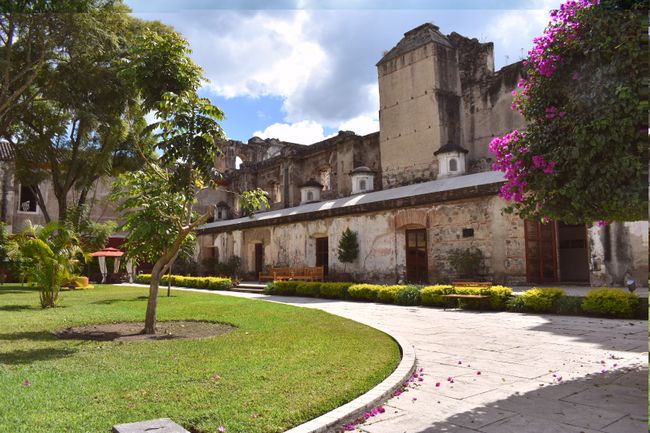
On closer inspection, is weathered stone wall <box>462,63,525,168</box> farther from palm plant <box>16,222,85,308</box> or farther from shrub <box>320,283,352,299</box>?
palm plant <box>16,222,85,308</box>

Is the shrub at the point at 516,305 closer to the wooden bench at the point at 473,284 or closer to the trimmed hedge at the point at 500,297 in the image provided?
the trimmed hedge at the point at 500,297

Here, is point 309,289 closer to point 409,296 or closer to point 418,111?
point 409,296

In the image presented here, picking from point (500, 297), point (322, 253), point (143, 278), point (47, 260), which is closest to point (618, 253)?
point (500, 297)

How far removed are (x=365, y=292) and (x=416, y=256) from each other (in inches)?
109

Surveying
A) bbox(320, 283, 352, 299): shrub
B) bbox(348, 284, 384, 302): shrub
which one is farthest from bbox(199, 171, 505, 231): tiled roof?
bbox(348, 284, 384, 302): shrub

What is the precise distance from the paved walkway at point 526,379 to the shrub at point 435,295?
10.3 ft

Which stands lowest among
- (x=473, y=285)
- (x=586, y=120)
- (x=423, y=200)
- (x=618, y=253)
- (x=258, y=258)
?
(x=473, y=285)

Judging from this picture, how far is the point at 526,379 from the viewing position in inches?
203

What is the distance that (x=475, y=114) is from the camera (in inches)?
822

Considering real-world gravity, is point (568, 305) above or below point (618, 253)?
below

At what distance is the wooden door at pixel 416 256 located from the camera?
1630cm

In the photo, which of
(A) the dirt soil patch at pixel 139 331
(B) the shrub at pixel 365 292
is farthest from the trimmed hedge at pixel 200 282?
(A) the dirt soil patch at pixel 139 331

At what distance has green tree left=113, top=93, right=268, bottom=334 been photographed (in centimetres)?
755

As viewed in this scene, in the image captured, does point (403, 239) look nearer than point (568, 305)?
No
